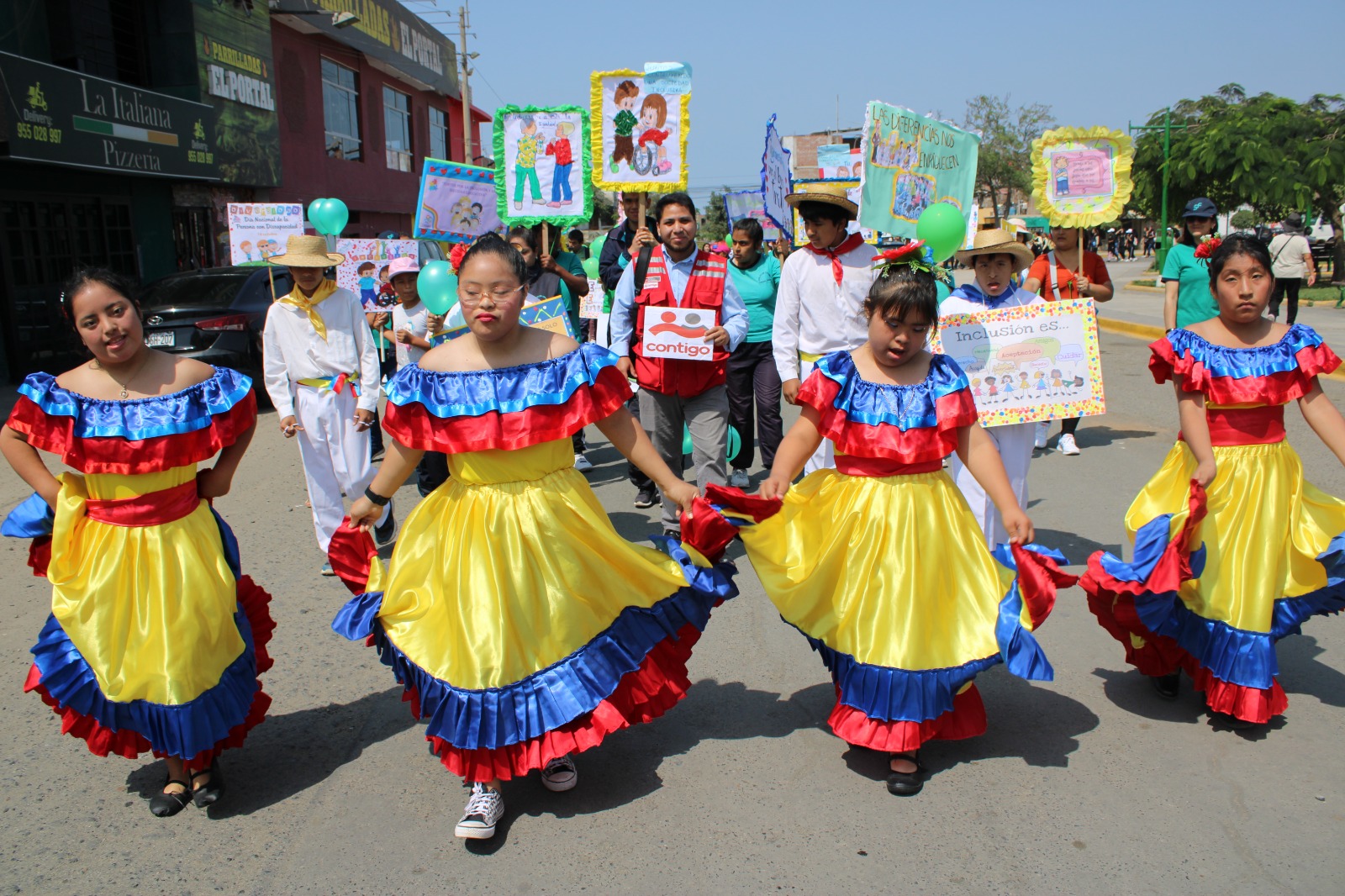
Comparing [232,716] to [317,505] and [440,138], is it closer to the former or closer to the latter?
[317,505]

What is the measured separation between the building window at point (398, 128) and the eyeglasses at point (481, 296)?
27287mm

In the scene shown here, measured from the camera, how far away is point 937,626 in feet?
11.4

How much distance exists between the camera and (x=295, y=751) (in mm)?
3916

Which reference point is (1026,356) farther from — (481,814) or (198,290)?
(198,290)

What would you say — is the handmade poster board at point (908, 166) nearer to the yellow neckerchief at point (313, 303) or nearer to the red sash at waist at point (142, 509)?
the yellow neckerchief at point (313, 303)

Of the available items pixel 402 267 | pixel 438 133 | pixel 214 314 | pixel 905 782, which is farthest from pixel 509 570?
pixel 438 133

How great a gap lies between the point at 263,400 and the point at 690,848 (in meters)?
11.6

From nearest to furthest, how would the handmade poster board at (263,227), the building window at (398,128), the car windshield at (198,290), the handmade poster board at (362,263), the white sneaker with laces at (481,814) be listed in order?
the white sneaker with laces at (481,814) → the handmade poster board at (362,263) → the handmade poster board at (263,227) → the car windshield at (198,290) → the building window at (398,128)

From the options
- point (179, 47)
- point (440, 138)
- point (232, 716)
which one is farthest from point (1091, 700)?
point (440, 138)

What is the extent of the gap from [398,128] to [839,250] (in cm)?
2760

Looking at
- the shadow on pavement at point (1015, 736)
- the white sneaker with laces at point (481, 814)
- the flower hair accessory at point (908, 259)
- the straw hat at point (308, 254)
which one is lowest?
the shadow on pavement at point (1015, 736)

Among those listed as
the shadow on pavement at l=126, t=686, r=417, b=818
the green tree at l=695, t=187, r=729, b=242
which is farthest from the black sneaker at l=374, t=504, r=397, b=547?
the green tree at l=695, t=187, r=729, b=242

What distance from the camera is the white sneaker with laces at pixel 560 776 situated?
3500 mm

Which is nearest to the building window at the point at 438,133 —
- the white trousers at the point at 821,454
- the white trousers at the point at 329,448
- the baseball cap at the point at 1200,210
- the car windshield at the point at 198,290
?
the car windshield at the point at 198,290
